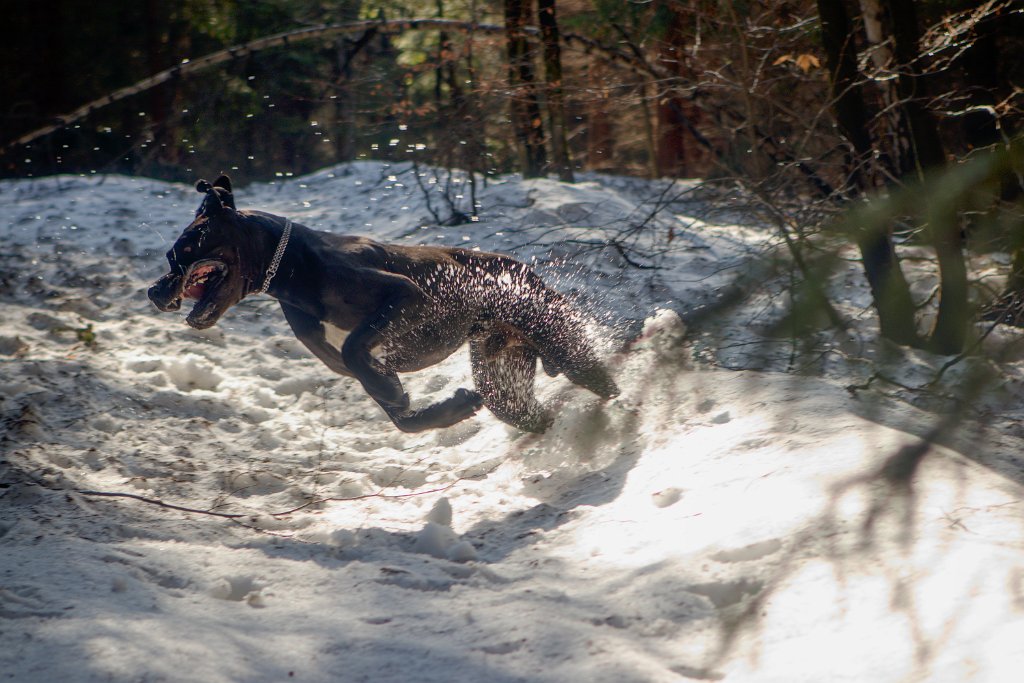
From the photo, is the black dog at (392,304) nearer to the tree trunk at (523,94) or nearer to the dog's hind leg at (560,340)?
the dog's hind leg at (560,340)

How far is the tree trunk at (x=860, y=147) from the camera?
5832 millimetres

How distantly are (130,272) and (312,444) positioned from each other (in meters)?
4.36

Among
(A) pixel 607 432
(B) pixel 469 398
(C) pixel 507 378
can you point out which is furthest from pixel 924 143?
(B) pixel 469 398

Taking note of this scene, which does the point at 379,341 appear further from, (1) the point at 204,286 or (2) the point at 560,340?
(2) the point at 560,340

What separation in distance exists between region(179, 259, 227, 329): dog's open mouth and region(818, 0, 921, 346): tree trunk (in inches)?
147

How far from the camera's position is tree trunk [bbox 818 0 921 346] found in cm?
583

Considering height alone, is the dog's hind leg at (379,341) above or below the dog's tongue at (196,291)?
below

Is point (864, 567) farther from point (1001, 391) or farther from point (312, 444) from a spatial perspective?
point (312, 444)

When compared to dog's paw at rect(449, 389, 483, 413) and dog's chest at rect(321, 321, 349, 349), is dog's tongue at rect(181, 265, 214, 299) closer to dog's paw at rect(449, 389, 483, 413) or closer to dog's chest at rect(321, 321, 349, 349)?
dog's chest at rect(321, 321, 349, 349)

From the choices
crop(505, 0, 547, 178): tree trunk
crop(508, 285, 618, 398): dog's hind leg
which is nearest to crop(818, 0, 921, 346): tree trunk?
crop(508, 285, 618, 398): dog's hind leg

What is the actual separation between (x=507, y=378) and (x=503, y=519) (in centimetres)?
132

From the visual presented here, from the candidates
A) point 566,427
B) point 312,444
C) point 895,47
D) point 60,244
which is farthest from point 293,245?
point 60,244

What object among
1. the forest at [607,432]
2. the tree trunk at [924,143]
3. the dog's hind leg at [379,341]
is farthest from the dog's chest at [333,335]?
the tree trunk at [924,143]

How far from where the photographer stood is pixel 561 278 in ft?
26.8
